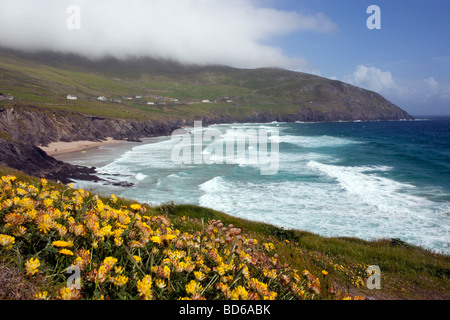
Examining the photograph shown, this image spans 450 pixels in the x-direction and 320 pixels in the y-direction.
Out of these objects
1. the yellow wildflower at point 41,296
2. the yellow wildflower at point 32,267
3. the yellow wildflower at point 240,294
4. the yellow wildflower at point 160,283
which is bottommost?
the yellow wildflower at point 240,294

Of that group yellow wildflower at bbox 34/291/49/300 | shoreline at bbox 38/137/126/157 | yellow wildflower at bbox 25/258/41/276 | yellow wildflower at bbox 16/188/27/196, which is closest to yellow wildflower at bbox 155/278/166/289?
yellow wildflower at bbox 34/291/49/300

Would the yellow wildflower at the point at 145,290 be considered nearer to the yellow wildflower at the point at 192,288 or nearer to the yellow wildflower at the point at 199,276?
the yellow wildflower at the point at 192,288

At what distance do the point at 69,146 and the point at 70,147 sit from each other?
1482 millimetres

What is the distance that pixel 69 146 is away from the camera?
72.6 metres

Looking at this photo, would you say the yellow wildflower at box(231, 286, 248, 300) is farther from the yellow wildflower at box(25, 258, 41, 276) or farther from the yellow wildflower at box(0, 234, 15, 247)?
the yellow wildflower at box(0, 234, 15, 247)

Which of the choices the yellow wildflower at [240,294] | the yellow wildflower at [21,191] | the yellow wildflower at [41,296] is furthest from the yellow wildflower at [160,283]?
the yellow wildflower at [21,191]

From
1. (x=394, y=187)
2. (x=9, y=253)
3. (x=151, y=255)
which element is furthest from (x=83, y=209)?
(x=394, y=187)

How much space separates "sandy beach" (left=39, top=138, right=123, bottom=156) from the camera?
65562mm

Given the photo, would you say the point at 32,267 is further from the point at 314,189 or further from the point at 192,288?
the point at 314,189

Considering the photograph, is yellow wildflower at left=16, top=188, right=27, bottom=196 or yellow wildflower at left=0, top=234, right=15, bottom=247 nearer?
yellow wildflower at left=0, top=234, right=15, bottom=247

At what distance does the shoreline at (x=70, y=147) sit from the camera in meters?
65.4

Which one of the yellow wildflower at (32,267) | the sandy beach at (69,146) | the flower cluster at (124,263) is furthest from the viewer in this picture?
the sandy beach at (69,146)

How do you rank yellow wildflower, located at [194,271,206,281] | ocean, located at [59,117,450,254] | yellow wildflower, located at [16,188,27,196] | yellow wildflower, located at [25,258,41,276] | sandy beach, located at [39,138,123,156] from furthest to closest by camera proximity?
sandy beach, located at [39,138,123,156], ocean, located at [59,117,450,254], yellow wildflower, located at [16,188,27,196], yellow wildflower, located at [194,271,206,281], yellow wildflower, located at [25,258,41,276]

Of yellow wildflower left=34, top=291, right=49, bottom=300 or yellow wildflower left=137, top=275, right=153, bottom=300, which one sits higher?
yellow wildflower left=34, top=291, right=49, bottom=300
